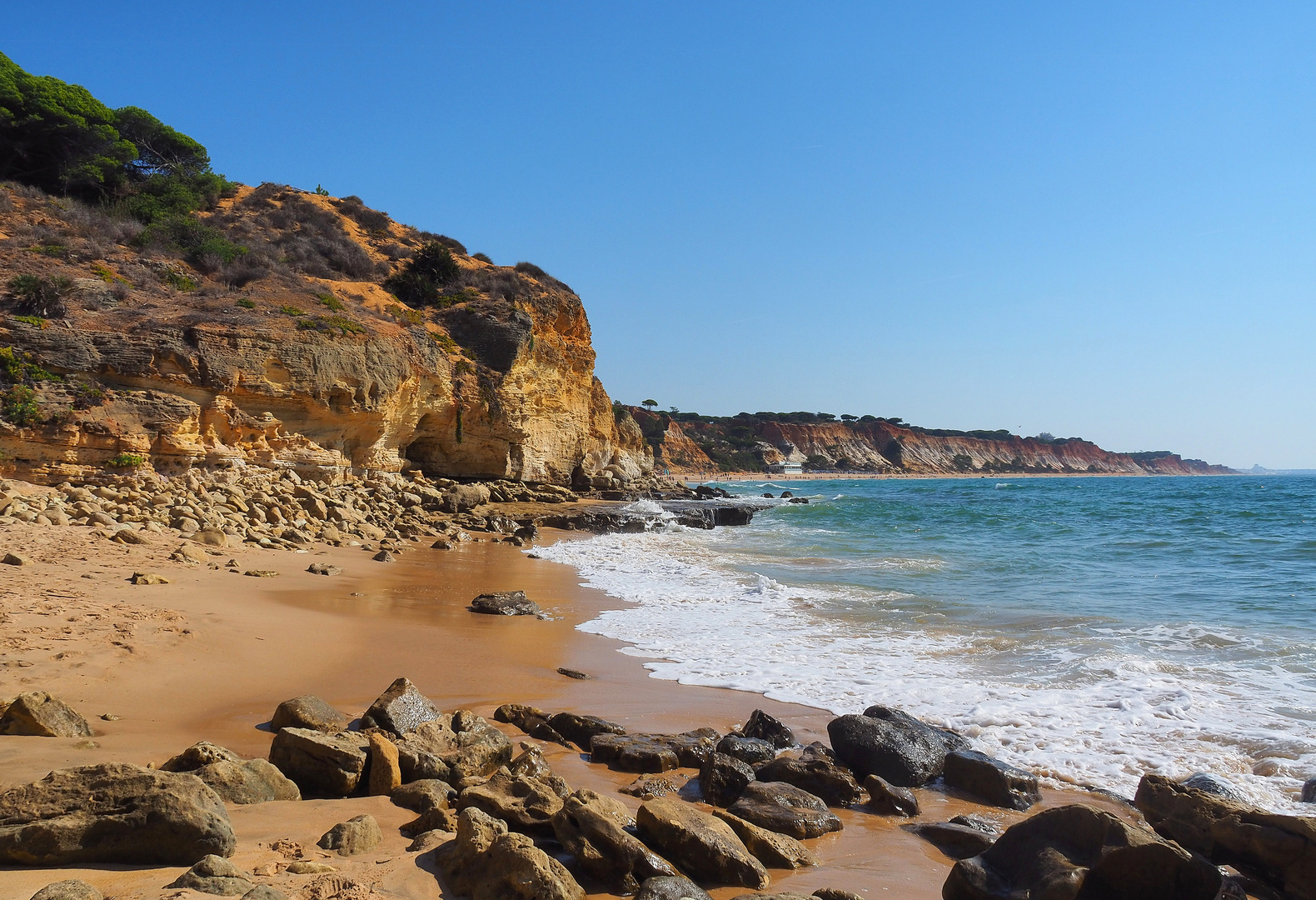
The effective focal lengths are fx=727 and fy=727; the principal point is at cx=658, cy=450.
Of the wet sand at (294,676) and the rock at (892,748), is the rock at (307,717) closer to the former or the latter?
the wet sand at (294,676)

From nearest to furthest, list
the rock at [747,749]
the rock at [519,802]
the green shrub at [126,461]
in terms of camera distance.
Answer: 1. the rock at [519,802]
2. the rock at [747,749]
3. the green shrub at [126,461]

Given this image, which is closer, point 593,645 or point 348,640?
point 348,640

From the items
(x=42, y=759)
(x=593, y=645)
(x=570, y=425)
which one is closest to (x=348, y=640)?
(x=593, y=645)

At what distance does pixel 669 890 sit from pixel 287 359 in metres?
18.1

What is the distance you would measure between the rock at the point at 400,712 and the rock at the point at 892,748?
2931 millimetres

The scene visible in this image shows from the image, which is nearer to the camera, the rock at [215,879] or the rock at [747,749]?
the rock at [215,879]

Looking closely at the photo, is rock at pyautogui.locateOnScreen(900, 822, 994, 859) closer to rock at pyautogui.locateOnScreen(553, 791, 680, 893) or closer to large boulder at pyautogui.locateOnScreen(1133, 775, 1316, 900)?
large boulder at pyautogui.locateOnScreen(1133, 775, 1316, 900)

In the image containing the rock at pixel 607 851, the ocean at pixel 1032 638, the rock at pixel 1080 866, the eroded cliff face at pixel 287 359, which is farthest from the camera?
the eroded cliff face at pixel 287 359

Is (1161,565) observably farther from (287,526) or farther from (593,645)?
(287,526)

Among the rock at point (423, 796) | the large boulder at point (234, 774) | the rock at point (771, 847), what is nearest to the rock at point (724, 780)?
the rock at point (771, 847)

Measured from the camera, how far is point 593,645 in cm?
873

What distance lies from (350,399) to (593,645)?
1369 cm

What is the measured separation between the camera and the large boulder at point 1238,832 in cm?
367

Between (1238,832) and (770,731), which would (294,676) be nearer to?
(770,731)
